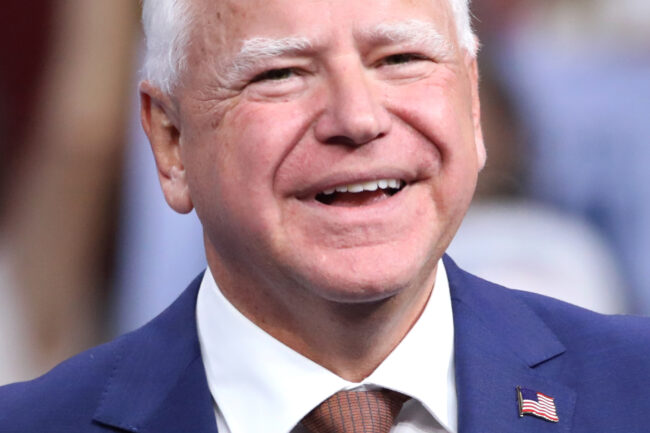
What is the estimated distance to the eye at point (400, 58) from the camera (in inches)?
88.7

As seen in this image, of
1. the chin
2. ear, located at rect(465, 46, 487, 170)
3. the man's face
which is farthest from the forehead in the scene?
the chin

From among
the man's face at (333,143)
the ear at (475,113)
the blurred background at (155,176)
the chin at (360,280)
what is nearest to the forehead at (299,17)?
the man's face at (333,143)

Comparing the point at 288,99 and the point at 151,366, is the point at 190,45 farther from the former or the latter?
the point at 151,366

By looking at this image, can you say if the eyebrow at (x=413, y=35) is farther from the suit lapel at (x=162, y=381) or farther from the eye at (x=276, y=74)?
the suit lapel at (x=162, y=381)

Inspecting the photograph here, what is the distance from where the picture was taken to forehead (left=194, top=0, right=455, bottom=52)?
2.19 m

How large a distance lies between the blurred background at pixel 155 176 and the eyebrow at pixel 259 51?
1486 mm

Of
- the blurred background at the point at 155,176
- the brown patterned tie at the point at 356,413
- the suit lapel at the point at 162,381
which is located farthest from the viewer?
the blurred background at the point at 155,176

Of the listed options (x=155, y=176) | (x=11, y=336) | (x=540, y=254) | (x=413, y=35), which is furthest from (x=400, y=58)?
(x=11, y=336)

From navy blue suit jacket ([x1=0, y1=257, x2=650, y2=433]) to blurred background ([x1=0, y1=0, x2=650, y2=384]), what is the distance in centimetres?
99

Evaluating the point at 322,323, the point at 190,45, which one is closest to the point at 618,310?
the point at 322,323

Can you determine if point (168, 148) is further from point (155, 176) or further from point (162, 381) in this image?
point (155, 176)

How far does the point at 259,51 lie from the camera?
224 cm

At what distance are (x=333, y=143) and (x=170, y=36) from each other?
484mm

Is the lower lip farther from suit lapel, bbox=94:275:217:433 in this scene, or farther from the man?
suit lapel, bbox=94:275:217:433
